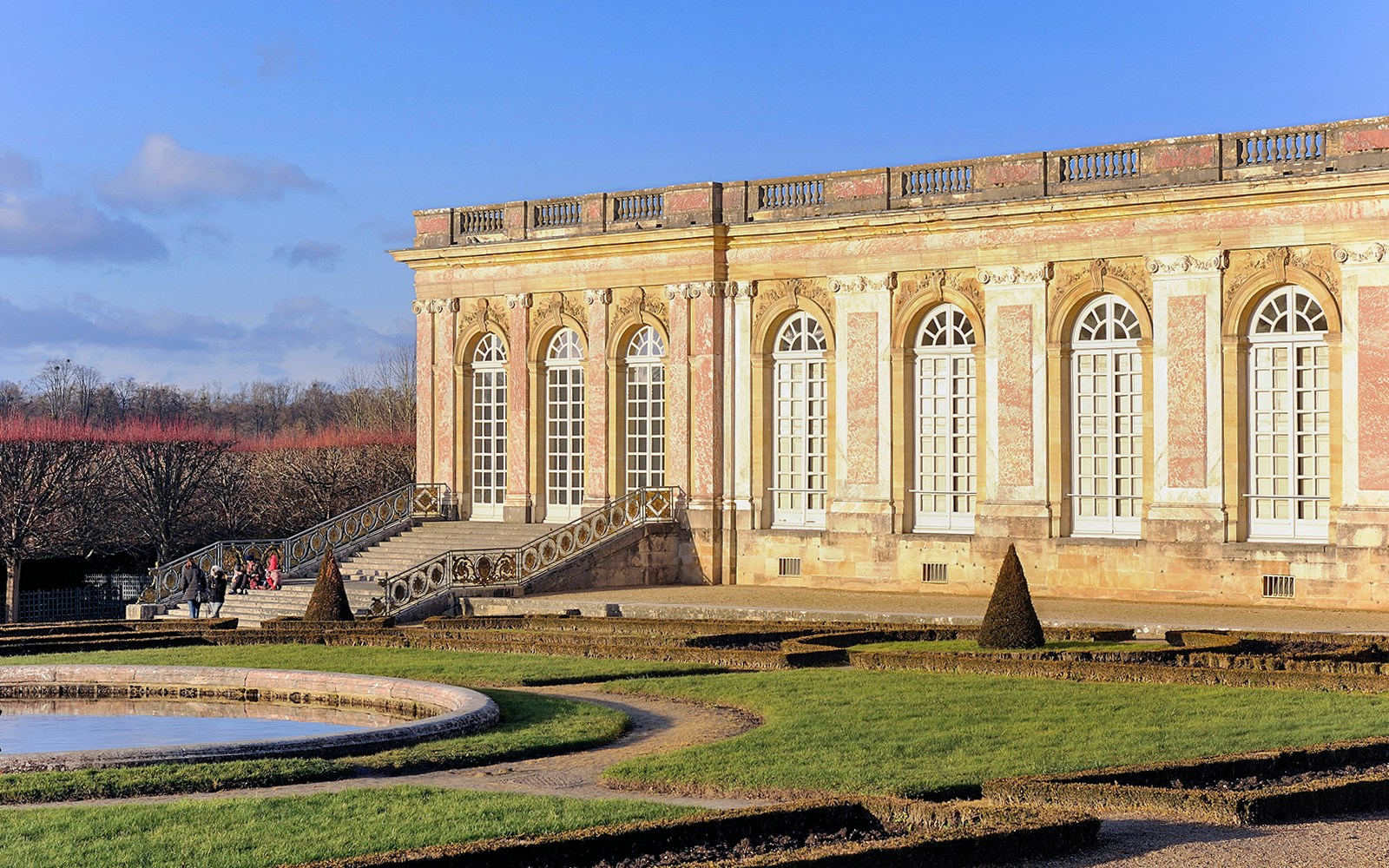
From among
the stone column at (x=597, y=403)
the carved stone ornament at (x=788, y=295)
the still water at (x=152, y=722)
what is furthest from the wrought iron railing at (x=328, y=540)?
the still water at (x=152, y=722)

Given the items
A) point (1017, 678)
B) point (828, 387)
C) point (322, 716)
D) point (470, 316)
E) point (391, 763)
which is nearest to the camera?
point (391, 763)

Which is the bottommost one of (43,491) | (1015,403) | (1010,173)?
(43,491)

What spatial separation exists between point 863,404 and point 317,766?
19762 millimetres

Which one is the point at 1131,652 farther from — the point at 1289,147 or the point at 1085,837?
the point at 1289,147

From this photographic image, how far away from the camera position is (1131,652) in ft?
63.2

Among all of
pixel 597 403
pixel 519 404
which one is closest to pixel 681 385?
pixel 597 403

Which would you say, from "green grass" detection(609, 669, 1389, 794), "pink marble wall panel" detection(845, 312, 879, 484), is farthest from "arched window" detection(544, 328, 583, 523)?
"green grass" detection(609, 669, 1389, 794)

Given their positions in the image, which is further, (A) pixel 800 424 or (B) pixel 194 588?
(A) pixel 800 424

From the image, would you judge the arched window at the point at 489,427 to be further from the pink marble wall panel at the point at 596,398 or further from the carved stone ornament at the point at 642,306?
the carved stone ornament at the point at 642,306

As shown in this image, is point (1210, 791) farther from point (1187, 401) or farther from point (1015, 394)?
point (1015, 394)

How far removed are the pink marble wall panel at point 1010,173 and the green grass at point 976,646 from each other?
10.3 metres

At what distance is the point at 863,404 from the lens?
1240 inches

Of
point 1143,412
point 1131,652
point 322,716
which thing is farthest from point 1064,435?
point 322,716

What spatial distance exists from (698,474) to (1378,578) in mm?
12274
